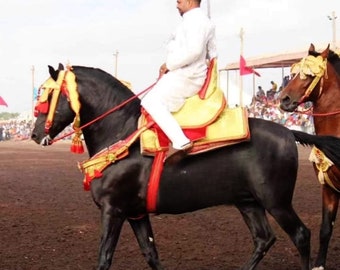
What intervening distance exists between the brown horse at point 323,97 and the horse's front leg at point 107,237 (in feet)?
8.43

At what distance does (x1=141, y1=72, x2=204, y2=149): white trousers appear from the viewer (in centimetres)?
556

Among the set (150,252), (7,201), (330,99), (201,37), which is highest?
(201,37)

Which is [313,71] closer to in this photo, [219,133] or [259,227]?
[219,133]

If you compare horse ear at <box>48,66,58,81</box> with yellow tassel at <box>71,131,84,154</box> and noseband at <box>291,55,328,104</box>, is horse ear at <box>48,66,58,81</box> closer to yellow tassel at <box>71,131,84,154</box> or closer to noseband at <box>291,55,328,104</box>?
yellow tassel at <box>71,131,84,154</box>

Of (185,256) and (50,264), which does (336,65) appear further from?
(50,264)

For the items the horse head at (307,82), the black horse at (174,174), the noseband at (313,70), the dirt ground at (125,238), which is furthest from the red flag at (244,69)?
the black horse at (174,174)

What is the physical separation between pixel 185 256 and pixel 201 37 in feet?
9.60

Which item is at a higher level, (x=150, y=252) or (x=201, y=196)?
(x=201, y=196)

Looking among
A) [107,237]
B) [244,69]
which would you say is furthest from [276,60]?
[107,237]

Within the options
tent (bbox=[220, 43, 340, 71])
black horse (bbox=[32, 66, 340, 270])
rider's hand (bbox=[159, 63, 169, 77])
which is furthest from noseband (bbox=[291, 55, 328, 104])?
tent (bbox=[220, 43, 340, 71])

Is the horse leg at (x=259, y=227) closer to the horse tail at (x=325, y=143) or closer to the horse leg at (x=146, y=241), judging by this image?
the horse tail at (x=325, y=143)

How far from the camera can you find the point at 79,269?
21.7ft

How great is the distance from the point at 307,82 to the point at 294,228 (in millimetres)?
2080

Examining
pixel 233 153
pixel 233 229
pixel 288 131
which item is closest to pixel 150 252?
pixel 233 153
